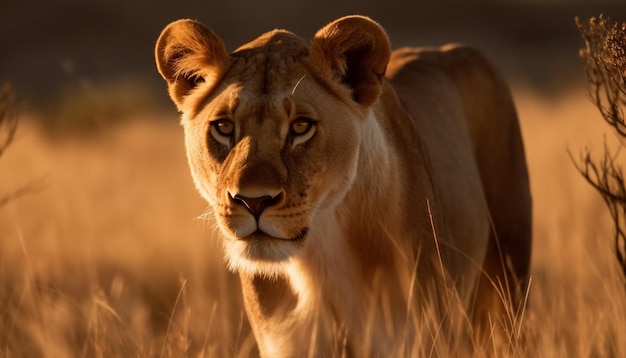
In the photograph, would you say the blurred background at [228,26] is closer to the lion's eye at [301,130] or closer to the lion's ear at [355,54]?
the lion's ear at [355,54]

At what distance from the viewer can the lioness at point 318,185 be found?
3576 millimetres

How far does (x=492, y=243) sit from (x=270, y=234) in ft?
7.37

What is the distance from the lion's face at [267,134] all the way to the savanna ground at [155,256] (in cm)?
39

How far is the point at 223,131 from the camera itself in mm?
3748

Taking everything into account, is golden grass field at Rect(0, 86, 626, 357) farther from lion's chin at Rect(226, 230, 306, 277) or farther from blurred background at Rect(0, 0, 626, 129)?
blurred background at Rect(0, 0, 626, 129)

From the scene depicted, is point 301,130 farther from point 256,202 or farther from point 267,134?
point 256,202

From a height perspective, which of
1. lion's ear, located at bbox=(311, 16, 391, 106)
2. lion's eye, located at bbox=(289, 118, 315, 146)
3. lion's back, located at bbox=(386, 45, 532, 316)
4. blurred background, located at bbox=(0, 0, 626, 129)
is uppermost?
lion's ear, located at bbox=(311, 16, 391, 106)

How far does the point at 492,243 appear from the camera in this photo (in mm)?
5523

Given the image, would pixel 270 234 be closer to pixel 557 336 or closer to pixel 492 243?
pixel 557 336

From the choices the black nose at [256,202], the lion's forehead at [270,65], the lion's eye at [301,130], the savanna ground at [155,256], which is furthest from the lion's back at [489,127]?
the black nose at [256,202]

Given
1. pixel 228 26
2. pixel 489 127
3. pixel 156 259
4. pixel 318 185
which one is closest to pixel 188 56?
pixel 318 185

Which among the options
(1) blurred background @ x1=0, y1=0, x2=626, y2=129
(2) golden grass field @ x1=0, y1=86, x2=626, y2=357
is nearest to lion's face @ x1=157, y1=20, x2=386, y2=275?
(2) golden grass field @ x1=0, y1=86, x2=626, y2=357

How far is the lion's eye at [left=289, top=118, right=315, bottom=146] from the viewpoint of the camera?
3.66m

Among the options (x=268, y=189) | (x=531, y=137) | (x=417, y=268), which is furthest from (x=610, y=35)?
(x=531, y=137)
